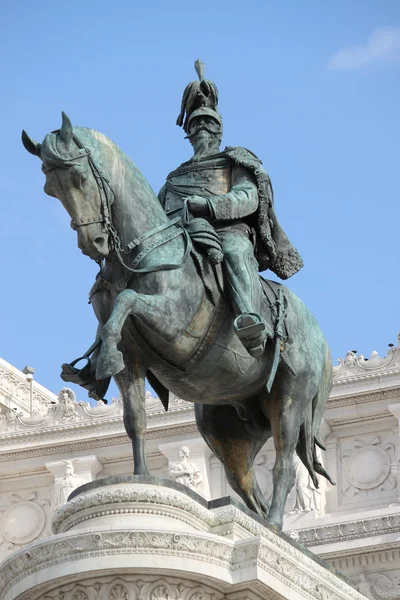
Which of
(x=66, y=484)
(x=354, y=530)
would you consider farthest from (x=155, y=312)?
(x=66, y=484)

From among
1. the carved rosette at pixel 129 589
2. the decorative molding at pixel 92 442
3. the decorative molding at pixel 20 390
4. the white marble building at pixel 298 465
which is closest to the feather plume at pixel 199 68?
the carved rosette at pixel 129 589

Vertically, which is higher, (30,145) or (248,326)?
(30,145)

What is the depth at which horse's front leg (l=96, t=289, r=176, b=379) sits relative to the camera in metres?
11.7

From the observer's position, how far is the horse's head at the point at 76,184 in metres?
12.1

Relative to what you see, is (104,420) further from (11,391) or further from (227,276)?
(227,276)

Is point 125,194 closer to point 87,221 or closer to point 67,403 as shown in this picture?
point 87,221

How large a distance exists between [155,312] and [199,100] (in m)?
2.51

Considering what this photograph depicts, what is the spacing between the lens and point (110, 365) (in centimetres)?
1172

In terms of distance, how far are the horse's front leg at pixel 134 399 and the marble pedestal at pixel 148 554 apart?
1.87 feet

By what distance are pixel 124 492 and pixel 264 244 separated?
114 inches

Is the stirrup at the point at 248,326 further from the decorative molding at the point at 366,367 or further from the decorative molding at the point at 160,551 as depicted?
the decorative molding at the point at 366,367

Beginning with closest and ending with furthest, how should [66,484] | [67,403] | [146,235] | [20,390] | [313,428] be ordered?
[146,235]
[313,428]
[66,484]
[67,403]
[20,390]

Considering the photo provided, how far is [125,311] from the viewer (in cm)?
1184

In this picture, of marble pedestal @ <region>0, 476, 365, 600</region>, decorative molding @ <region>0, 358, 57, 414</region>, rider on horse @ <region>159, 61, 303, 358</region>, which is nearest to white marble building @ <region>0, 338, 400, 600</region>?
decorative molding @ <region>0, 358, 57, 414</region>
